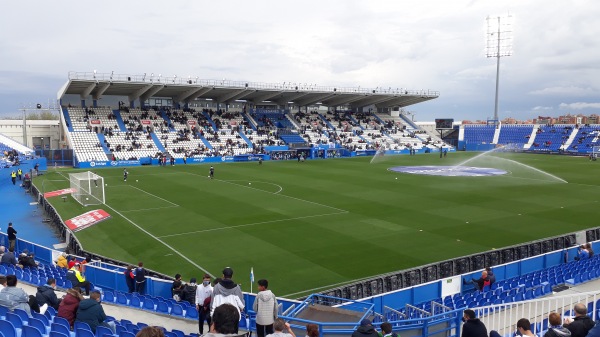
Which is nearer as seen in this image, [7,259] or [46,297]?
[46,297]

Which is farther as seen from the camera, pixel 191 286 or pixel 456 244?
pixel 456 244

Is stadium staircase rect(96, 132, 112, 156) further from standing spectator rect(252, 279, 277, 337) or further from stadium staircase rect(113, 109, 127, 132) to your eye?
standing spectator rect(252, 279, 277, 337)

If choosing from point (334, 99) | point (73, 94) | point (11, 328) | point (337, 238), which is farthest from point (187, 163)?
point (11, 328)

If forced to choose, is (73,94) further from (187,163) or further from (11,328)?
(11,328)

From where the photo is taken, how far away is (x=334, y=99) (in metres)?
83.7

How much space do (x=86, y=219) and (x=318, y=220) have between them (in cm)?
1279

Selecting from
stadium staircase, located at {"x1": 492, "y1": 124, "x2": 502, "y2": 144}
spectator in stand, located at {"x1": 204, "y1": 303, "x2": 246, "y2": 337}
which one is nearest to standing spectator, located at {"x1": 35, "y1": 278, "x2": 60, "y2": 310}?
spectator in stand, located at {"x1": 204, "y1": 303, "x2": 246, "y2": 337}

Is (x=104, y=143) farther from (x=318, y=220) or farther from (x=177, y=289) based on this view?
(x=177, y=289)

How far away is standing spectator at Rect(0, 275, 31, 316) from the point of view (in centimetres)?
802

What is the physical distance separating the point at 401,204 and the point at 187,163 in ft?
117

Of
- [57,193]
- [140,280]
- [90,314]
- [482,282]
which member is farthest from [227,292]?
[57,193]

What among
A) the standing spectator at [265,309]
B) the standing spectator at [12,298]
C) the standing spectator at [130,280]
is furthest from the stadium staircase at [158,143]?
the standing spectator at [265,309]

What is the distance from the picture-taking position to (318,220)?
25719mm

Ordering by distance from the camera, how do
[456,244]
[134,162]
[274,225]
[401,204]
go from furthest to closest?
1. [134,162]
2. [401,204]
3. [274,225]
4. [456,244]
